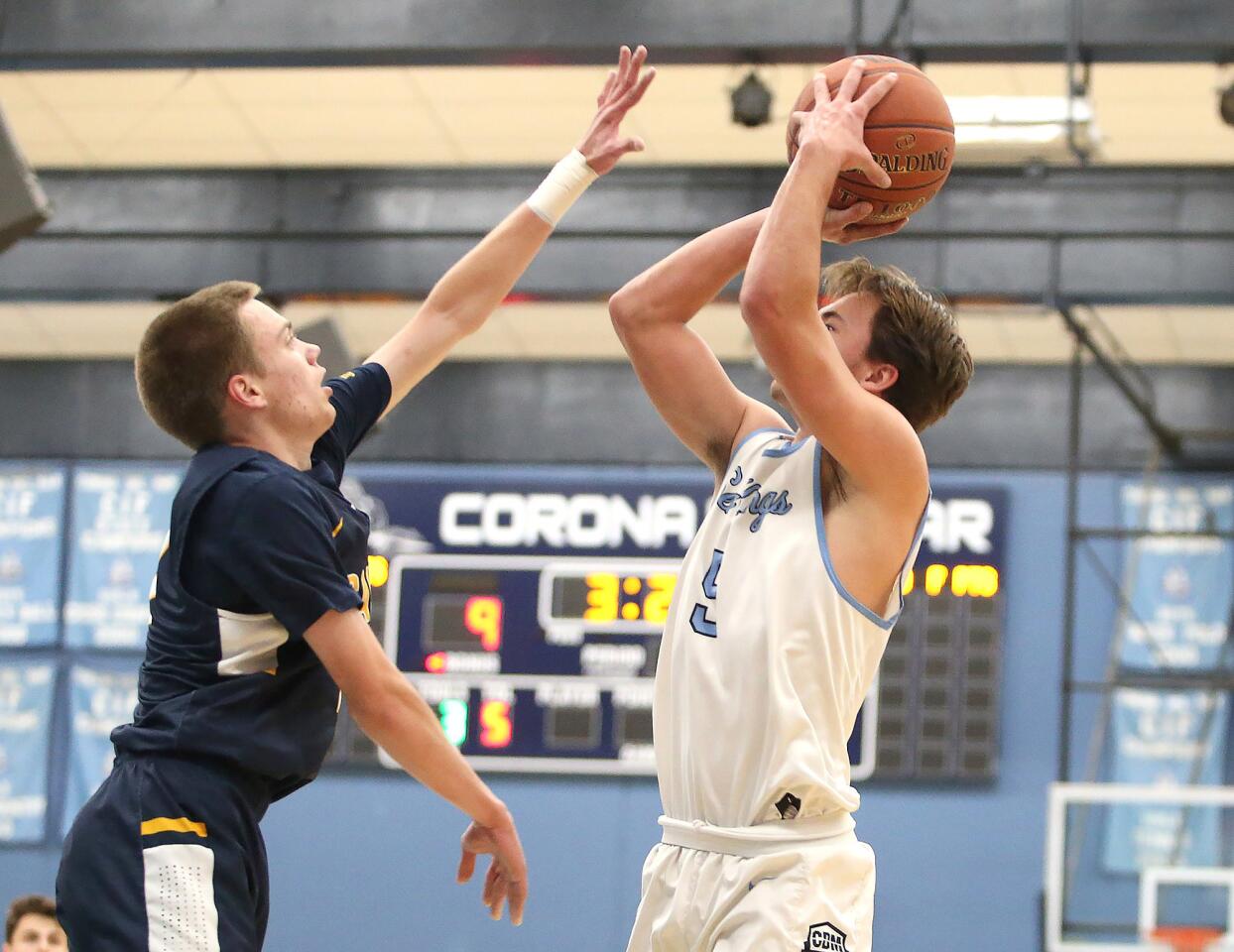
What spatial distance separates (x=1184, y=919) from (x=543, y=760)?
12.1ft

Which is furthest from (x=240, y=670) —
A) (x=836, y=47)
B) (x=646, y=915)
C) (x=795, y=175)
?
(x=836, y=47)

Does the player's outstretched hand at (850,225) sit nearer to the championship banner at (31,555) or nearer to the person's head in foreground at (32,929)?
the person's head in foreground at (32,929)

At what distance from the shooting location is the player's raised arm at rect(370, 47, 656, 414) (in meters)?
3.43

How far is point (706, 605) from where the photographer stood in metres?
2.87

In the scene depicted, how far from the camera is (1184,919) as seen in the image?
9.85m

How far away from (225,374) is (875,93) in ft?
3.80

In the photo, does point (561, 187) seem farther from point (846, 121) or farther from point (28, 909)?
point (28, 909)

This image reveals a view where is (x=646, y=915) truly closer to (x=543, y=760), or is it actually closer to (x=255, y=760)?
(x=255, y=760)

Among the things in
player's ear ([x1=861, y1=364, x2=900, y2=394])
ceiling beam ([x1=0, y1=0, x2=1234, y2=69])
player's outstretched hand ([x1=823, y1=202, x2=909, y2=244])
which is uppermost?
ceiling beam ([x1=0, y1=0, x2=1234, y2=69])

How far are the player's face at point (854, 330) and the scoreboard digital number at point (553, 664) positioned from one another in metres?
6.93

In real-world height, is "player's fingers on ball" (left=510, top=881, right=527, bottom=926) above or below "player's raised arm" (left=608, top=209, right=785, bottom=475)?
below

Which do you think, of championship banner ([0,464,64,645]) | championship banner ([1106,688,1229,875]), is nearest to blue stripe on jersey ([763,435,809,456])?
championship banner ([1106,688,1229,875])

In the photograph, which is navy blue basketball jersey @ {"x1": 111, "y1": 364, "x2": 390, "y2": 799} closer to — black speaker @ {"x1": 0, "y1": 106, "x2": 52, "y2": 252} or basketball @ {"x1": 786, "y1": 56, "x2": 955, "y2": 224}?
basketball @ {"x1": 786, "y1": 56, "x2": 955, "y2": 224}

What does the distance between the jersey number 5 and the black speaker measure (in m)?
3.53
